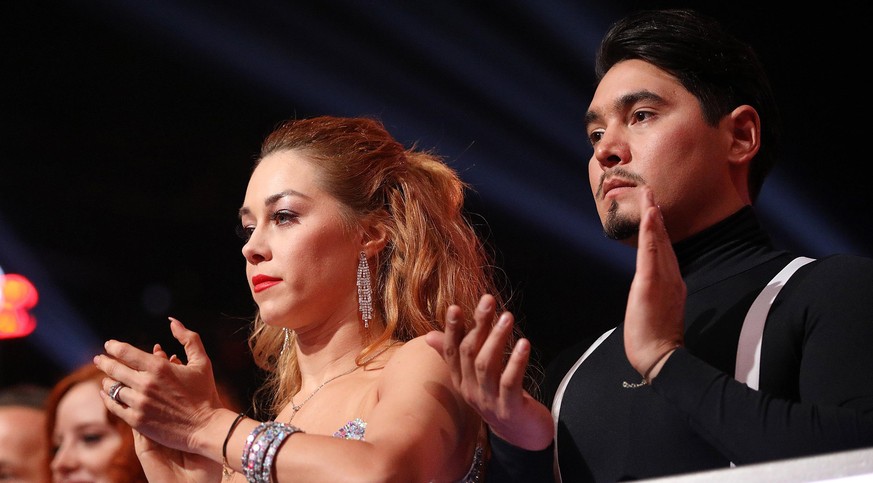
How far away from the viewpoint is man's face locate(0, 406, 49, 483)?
2.30m

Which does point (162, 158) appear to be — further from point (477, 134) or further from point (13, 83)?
point (477, 134)

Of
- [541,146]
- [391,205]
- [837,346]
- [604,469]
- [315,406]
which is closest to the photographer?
[837,346]

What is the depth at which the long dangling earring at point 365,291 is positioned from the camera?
2.14 metres

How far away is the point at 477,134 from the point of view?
3.02 m

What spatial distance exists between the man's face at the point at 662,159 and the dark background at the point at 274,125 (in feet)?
2.95

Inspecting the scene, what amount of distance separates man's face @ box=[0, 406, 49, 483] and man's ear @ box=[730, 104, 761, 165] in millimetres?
1646

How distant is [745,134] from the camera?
77.4 inches

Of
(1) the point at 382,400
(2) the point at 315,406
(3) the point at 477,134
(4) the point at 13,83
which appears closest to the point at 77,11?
(4) the point at 13,83

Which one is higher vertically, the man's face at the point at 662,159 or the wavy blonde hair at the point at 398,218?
the wavy blonde hair at the point at 398,218

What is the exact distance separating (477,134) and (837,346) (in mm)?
1656

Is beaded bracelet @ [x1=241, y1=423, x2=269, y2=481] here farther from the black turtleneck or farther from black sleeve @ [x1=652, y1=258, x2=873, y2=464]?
black sleeve @ [x1=652, y1=258, x2=873, y2=464]

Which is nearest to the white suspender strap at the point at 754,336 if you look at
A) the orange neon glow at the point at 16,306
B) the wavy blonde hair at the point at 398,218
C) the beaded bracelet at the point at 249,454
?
the wavy blonde hair at the point at 398,218

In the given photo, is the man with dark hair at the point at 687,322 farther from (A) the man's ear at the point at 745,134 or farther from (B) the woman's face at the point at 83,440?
(B) the woman's face at the point at 83,440

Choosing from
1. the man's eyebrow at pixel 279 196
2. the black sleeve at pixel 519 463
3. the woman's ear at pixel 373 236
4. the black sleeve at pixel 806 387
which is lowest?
the black sleeve at pixel 806 387
